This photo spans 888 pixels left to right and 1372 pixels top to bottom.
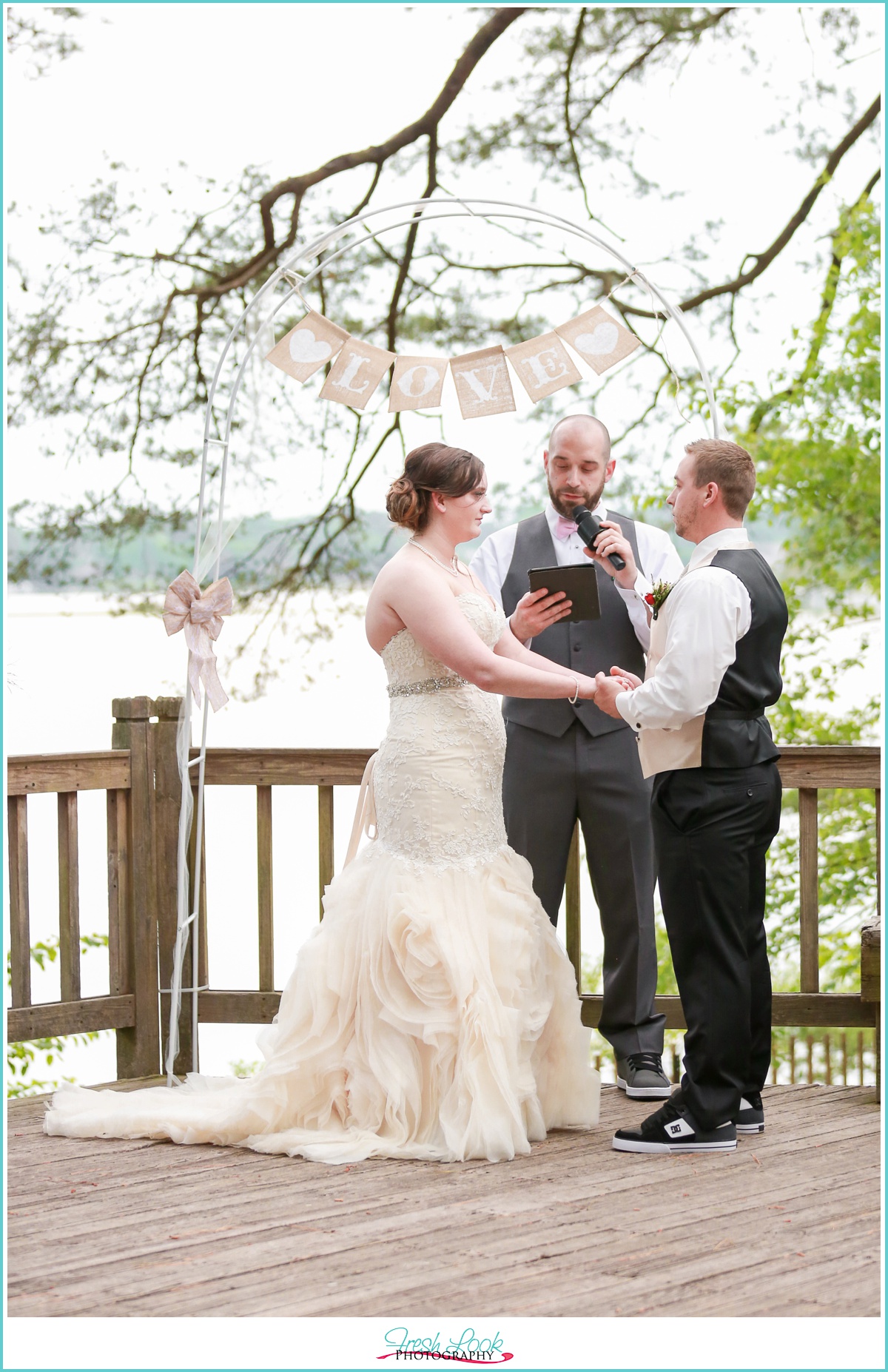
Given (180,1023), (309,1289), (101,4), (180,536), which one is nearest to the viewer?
(309,1289)

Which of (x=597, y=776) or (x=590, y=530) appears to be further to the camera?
(x=597, y=776)

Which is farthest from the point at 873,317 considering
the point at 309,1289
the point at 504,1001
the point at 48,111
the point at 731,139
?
the point at 309,1289

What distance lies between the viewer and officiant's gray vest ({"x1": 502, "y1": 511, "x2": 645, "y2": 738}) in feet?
11.5

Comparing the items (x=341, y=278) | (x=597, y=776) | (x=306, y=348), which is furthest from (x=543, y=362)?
(x=341, y=278)

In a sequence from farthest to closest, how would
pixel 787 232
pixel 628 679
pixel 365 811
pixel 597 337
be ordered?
pixel 787 232 < pixel 597 337 < pixel 365 811 < pixel 628 679

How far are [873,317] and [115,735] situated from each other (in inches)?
184

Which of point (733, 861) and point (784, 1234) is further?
point (733, 861)

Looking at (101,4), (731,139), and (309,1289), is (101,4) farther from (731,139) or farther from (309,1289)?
(309,1289)

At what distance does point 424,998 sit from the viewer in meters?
3.09

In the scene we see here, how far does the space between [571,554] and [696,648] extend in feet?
2.87

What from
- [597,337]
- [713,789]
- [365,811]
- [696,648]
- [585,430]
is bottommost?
[365,811]

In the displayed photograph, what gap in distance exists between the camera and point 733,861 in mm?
2996

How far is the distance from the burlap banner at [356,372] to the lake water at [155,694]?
121 centimetres

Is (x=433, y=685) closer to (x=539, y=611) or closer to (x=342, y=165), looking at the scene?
(x=539, y=611)
